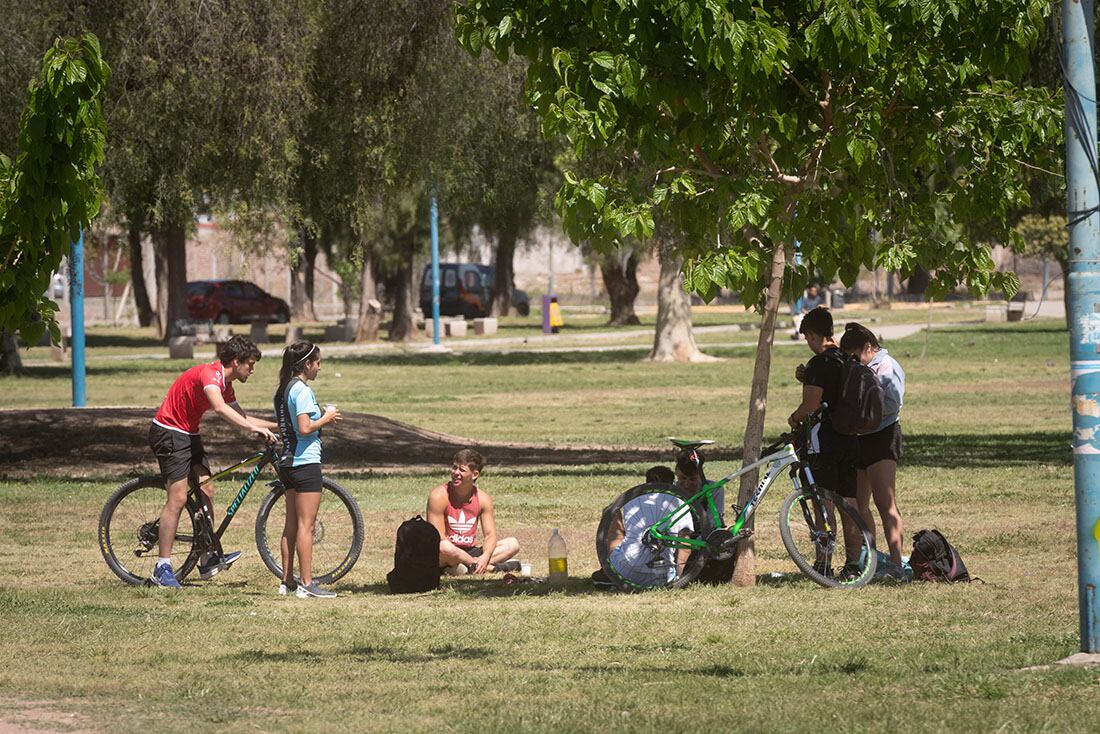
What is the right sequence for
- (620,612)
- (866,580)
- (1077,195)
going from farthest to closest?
(866,580), (620,612), (1077,195)

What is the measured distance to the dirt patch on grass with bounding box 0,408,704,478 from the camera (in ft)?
64.4

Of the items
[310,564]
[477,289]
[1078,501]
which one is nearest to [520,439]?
[310,564]

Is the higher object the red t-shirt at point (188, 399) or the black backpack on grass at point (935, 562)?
the red t-shirt at point (188, 399)

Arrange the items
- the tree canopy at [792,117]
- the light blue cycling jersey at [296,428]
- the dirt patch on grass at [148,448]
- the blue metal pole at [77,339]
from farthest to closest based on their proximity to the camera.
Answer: the blue metal pole at [77,339] < the dirt patch on grass at [148,448] < the light blue cycling jersey at [296,428] < the tree canopy at [792,117]

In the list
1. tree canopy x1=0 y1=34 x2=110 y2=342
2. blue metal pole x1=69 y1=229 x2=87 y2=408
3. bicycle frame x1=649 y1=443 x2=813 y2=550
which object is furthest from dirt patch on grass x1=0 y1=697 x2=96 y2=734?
blue metal pole x1=69 y1=229 x2=87 y2=408

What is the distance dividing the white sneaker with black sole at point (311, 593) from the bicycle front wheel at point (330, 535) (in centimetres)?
32

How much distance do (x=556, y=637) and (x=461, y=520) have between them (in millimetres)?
2853

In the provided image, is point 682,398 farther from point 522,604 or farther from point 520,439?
point 522,604

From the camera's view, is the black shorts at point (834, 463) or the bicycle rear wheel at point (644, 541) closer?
the bicycle rear wheel at point (644, 541)

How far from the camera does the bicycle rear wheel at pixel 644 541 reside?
35.3 ft

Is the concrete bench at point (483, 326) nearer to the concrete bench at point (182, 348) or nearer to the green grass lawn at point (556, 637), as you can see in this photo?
the concrete bench at point (182, 348)

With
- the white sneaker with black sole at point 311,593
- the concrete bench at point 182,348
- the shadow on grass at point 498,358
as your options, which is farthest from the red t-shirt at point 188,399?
the concrete bench at point 182,348

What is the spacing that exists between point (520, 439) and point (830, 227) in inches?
512

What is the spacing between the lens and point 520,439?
76.6 ft
